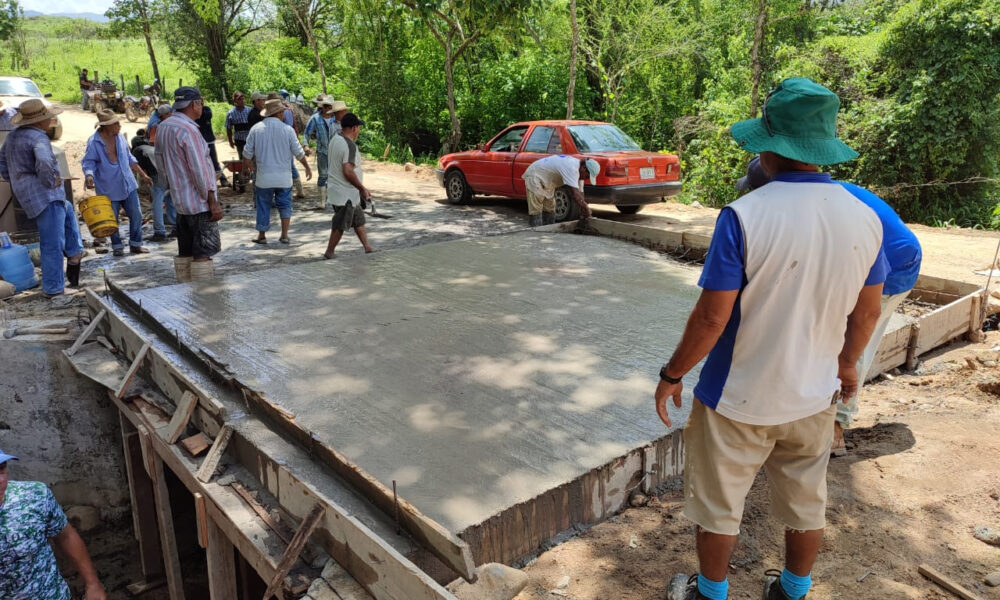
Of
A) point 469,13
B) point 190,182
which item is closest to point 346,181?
point 190,182

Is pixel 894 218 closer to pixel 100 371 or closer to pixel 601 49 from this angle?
pixel 100 371

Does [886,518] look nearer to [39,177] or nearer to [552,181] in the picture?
[552,181]

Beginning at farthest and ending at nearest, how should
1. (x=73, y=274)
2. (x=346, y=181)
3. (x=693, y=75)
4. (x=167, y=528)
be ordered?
1. (x=693, y=75)
2. (x=346, y=181)
3. (x=73, y=274)
4. (x=167, y=528)

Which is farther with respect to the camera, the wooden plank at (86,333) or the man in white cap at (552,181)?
the man in white cap at (552,181)

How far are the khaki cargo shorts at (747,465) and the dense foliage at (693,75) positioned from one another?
33.2 feet

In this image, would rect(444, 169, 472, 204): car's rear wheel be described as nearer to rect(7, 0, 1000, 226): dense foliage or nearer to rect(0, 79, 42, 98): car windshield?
rect(7, 0, 1000, 226): dense foliage

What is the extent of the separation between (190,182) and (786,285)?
227 inches

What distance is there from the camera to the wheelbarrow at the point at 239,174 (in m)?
13.1

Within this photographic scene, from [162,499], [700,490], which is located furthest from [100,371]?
[700,490]

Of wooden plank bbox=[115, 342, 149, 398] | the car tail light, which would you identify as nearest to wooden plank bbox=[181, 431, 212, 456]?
wooden plank bbox=[115, 342, 149, 398]

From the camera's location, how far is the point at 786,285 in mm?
2355

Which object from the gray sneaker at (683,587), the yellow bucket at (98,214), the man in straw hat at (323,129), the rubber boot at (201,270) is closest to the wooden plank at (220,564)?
the gray sneaker at (683,587)

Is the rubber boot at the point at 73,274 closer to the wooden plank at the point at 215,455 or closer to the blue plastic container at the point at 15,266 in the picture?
the blue plastic container at the point at 15,266

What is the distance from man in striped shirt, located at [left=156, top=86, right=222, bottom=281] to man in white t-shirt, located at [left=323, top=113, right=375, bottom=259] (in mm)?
1290
